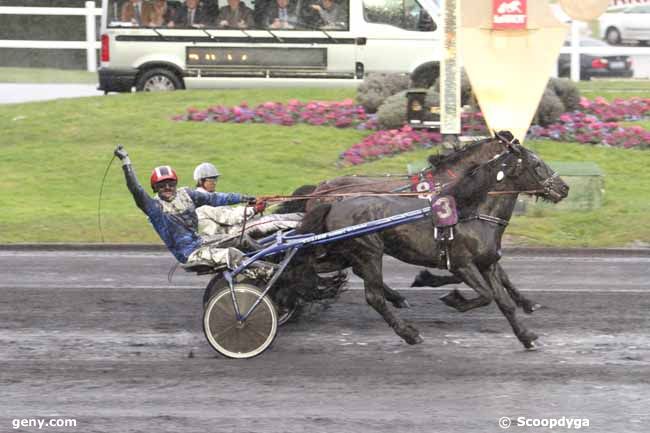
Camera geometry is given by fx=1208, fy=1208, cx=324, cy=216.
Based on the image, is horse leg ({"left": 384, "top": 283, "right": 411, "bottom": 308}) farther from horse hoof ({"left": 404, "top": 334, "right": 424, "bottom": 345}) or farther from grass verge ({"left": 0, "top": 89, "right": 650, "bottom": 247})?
grass verge ({"left": 0, "top": 89, "right": 650, "bottom": 247})

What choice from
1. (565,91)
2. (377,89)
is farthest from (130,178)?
(565,91)

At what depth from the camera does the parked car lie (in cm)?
3409

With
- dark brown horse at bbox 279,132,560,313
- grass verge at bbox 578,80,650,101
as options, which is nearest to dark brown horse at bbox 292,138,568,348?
dark brown horse at bbox 279,132,560,313

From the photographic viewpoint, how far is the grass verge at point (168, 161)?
14.9 m

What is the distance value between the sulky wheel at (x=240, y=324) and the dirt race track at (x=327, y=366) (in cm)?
13

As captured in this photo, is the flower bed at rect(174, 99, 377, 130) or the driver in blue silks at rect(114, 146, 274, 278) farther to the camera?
the flower bed at rect(174, 99, 377, 130)

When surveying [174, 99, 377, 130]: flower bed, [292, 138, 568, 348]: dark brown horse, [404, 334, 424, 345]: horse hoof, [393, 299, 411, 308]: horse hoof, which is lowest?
[404, 334, 424, 345]: horse hoof

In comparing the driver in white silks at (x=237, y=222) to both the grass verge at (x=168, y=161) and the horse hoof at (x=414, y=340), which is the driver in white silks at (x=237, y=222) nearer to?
the horse hoof at (x=414, y=340)

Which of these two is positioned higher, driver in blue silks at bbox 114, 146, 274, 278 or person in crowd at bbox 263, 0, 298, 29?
person in crowd at bbox 263, 0, 298, 29

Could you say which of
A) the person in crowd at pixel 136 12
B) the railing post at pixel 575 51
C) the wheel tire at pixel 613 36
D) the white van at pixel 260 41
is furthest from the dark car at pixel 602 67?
the person in crowd at pixel 136 12

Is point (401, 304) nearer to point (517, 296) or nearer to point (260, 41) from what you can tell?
point (517, 296)

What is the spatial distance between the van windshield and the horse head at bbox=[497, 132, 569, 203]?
12649 millimetres

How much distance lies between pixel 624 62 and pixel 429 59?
9.33 m

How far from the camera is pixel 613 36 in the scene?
34625 mm
